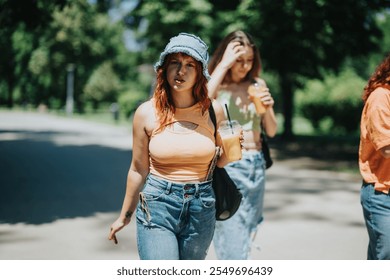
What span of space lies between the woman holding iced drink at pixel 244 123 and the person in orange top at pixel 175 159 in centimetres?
97

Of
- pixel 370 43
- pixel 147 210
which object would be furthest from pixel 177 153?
pixel 370 43

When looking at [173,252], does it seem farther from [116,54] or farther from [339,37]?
[116,54]

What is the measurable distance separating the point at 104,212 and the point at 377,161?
166 inches

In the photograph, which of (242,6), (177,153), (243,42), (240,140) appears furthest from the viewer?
(242,6)

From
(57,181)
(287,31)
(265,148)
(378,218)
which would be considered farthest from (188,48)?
(287,31)

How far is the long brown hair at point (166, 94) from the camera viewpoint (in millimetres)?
2408

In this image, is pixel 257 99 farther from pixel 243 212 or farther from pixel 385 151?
pixel 385 151

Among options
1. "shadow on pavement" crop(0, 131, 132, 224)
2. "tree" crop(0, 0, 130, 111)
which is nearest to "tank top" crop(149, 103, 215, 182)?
"shadow on pavement" crop(0, 131, 132, 224)

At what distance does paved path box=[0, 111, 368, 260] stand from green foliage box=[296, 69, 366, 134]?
1370 centimetres

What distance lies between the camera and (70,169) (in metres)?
9.77

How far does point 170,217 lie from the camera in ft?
7.70

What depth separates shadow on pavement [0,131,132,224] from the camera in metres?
6.21

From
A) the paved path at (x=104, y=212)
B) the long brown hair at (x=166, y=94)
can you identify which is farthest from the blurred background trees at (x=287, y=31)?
the long brown hair at (x=166, y=94)
